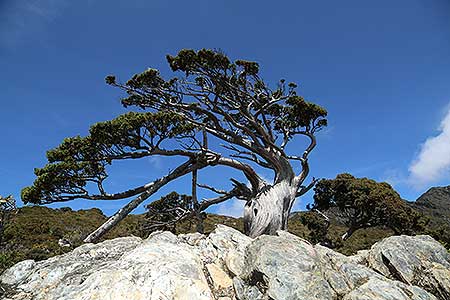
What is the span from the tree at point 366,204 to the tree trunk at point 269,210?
12.9 metres

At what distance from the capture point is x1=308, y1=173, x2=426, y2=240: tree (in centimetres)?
2466

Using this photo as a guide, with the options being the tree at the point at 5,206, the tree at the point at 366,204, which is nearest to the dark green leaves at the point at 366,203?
the tree at the point at 366,204

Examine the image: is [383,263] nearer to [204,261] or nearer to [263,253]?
[263,253]

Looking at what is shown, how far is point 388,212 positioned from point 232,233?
1942 centimetres

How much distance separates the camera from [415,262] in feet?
27.6

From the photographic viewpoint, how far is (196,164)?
53.3 feet

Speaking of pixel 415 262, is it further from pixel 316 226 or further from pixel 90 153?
pixel 316 226

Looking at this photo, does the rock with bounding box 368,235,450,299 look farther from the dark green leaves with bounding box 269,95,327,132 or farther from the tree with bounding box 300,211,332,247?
the tree with bounding box 300,211,332,247

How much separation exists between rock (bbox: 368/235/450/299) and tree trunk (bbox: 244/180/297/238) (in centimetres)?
479

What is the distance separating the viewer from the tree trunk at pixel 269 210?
538 inches

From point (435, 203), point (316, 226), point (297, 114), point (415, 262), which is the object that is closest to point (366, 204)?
point (316, 226)

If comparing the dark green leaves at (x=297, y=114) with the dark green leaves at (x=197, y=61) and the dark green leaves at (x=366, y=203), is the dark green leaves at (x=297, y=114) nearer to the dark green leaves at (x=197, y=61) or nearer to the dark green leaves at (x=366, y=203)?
the dark green leaves at (x=197, y=61)

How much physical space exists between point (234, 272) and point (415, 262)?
4.81 meters

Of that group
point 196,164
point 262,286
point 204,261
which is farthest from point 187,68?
point 262,286
